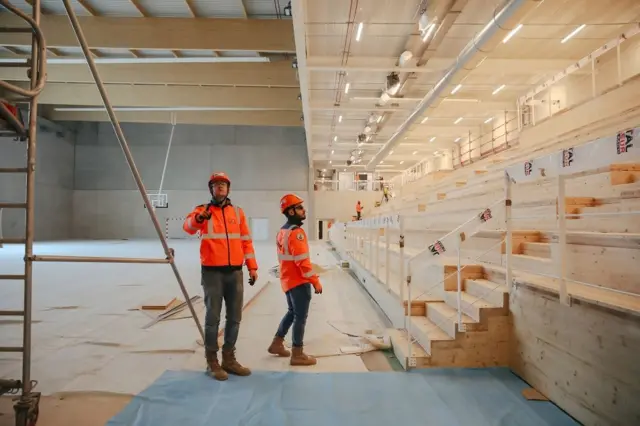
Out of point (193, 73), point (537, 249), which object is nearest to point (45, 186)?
point (193, 73)

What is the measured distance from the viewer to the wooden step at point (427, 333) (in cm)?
336

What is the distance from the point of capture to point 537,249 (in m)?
4.13

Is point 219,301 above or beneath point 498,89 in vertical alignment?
beneath

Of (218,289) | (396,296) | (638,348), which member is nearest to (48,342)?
(218,289)

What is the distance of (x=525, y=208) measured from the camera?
5055 mm

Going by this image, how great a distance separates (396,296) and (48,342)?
3.93 metres

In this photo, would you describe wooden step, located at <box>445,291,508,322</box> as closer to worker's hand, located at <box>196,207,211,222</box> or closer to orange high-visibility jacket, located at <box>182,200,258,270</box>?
orange high-visibility jacket, located at <box>182,200,258,270</box>

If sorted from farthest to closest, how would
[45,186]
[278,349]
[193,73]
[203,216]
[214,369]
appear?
[45,186]
[193,73]
[278,349]
[214,369]
[203,216]

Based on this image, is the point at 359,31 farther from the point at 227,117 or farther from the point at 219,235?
the point at 227,117

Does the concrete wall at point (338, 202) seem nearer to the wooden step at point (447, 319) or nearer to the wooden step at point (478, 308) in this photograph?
the wooden step at point (447, 319)

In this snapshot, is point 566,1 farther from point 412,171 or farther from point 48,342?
point 412,171

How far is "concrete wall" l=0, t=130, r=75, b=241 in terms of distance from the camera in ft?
66.6

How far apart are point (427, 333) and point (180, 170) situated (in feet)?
83.5

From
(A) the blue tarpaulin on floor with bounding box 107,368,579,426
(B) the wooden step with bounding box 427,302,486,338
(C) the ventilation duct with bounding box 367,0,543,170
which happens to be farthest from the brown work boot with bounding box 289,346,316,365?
(C) the ventilation duct with bounding box 367,0,543,170
